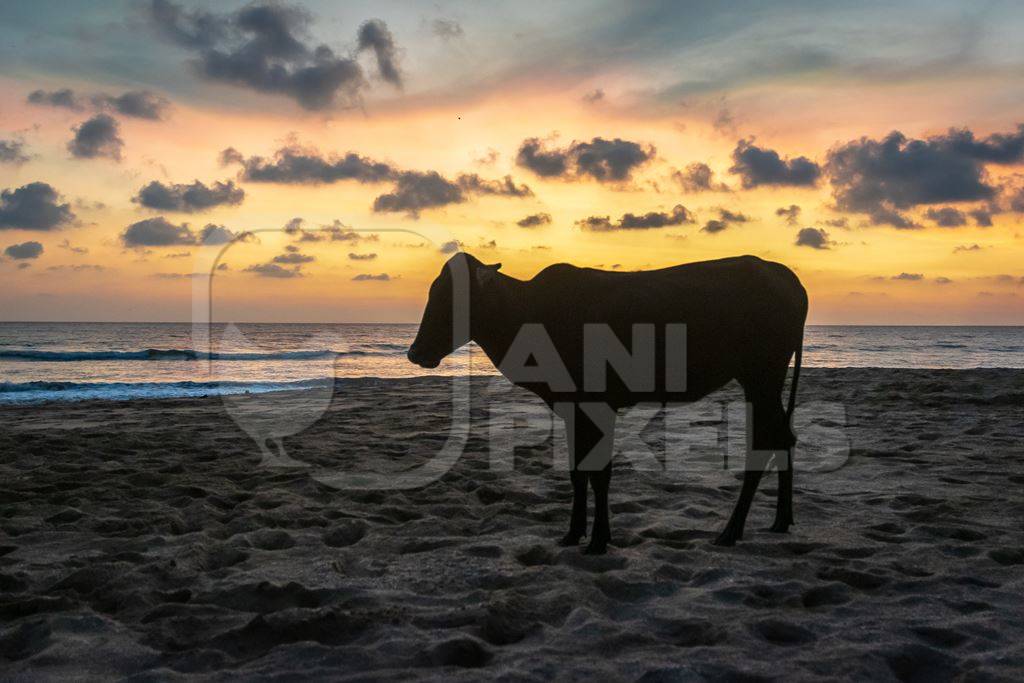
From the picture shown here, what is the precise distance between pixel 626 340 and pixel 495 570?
1.70m

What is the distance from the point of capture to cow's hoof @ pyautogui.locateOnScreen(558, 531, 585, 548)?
4.80 metres

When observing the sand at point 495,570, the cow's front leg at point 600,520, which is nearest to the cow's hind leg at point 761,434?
the sand at point 495,570

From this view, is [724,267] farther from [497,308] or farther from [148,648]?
[148,648]

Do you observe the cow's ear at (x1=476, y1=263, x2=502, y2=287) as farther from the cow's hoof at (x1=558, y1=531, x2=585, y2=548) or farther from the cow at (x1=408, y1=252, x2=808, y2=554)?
the cow's hoof at (x1=558, y1=531, x2=585, y2=548)

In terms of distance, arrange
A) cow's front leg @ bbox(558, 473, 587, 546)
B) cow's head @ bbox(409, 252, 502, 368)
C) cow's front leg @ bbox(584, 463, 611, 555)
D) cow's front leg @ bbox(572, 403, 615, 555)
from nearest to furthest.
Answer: cow's front leg @ bbox(584, 463, 611, 555), cow's front leg @ bbox(572, 403, 615, 555), cow's front leg @ bbox(558, 473, 587, 546), cow's head @ bbox(409, 252, 502, 368)

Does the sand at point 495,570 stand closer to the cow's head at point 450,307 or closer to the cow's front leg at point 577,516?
the cow's front leg at point 577,516

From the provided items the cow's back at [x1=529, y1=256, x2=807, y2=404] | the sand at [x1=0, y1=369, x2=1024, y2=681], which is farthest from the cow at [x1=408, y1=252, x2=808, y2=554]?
the sand at [x1=0, y1=369, x2=1024, y2=681]

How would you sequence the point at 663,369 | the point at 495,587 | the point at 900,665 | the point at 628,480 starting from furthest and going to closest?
the point at 628,480
the point at 663,369
the point at 495,587
the point at 900,665

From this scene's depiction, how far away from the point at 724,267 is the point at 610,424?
52.1 inches

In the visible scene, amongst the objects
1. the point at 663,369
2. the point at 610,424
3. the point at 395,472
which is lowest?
the point at 395,472

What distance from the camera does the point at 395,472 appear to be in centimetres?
734

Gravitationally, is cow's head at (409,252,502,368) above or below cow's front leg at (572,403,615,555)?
above

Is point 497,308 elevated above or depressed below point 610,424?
above

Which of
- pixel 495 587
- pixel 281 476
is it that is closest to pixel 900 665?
pixel 495 587
